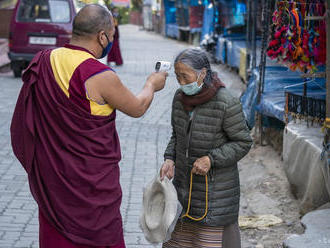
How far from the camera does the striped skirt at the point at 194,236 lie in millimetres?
3613

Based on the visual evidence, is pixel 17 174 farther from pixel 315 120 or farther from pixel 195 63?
pixel 195 63

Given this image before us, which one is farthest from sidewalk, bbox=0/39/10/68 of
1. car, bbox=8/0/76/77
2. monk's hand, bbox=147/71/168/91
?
monk's hand, bbox=147/71/168/91

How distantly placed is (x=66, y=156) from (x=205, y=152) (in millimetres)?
864

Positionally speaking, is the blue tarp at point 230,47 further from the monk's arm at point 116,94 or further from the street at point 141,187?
the monk's arm at point 116,94

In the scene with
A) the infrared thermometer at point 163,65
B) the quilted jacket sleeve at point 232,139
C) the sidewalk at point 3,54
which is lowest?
the sidewalk at point 3,54

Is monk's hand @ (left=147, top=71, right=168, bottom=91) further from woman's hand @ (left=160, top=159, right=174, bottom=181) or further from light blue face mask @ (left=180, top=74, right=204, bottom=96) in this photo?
woman's hand @ (left=160, top=159, right=174, bottom=181)

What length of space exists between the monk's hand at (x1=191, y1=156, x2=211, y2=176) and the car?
35.9 feet

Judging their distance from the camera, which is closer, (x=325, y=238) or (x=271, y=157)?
(x=325, y=238)

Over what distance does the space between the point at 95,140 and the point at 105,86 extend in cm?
27

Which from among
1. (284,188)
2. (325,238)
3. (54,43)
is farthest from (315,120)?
(54,43)

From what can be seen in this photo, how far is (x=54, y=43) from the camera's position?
14.1 meters

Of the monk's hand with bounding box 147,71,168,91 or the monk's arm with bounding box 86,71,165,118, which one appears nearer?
the monk's arm with bounding box 86,71,165,118

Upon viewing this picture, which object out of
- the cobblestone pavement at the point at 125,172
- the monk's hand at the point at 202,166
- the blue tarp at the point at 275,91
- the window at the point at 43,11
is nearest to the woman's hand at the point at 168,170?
the monk's hand at the point at 202,166

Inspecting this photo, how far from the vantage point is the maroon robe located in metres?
3.04
